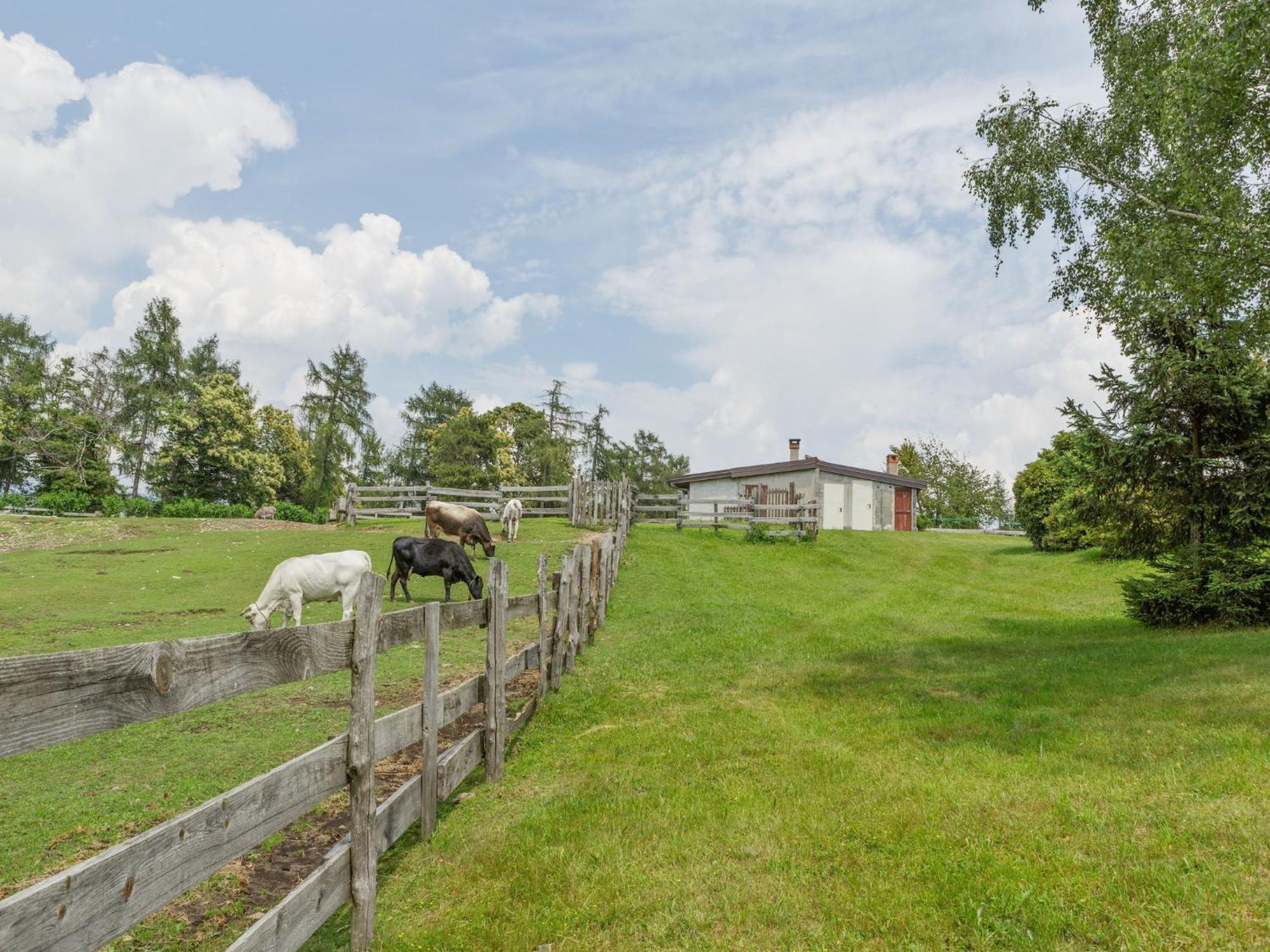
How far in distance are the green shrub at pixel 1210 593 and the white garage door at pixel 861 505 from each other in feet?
84.8

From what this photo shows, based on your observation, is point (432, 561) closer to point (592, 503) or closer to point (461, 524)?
point (461, 524)

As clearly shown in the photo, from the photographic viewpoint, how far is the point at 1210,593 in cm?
1272

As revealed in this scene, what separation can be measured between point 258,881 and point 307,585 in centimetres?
814

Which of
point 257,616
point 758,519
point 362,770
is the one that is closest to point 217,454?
point 758,519

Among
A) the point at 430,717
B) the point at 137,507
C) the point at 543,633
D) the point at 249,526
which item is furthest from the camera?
the point at 137,507

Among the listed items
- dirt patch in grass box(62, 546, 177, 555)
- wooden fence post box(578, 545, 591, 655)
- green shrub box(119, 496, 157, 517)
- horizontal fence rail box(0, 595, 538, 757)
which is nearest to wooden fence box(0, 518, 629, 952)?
horizontal fence rail box(0, 595, 538, 757)

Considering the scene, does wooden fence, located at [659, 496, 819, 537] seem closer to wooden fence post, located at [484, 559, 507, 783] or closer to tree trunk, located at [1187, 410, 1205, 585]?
tree trunk, located at [1187, 410, 1205, 585]

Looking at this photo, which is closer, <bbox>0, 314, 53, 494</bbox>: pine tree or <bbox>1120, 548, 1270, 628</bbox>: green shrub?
<bbox>1120, 548, 1270, 628</bbox>: green shrub

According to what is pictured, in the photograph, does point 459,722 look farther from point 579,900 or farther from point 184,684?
point 184,684

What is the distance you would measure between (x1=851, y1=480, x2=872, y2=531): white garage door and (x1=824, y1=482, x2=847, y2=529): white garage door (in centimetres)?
64

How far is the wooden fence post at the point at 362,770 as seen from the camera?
3.58 m

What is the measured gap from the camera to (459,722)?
26.1ft

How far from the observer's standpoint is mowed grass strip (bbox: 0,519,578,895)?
5152 mm

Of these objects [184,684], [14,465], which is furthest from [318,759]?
[14,465]
